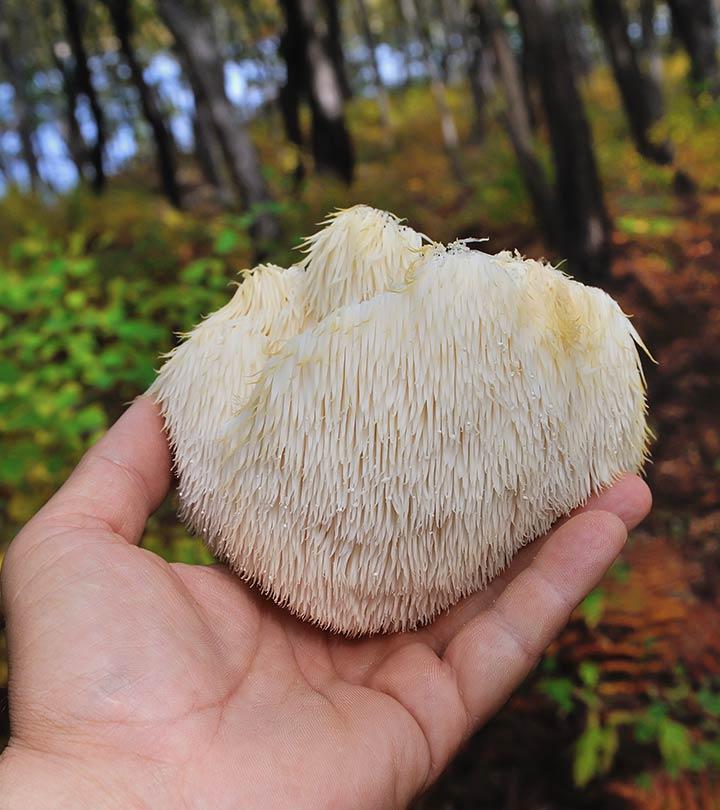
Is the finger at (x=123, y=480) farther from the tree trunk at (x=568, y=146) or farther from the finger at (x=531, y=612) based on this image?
the tree trunk at (x=568, y=146)

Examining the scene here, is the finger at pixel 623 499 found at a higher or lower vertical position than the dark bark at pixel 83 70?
lower

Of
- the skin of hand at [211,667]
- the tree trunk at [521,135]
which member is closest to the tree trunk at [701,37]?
the tree trunk at [521,135]

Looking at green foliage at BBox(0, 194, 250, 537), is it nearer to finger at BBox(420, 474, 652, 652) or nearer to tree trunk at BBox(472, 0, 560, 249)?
finger at BBox(420, 474, 652, 652)

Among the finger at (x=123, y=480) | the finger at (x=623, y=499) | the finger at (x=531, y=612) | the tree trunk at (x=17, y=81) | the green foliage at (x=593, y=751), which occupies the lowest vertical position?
the green foliage at (x=593, y=751)

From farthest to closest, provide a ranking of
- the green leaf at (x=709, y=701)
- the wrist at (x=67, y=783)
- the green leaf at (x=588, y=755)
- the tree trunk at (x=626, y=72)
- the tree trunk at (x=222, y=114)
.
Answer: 1. the tree trunk at (x=626, y=72)
2. the tree trunk at (x=222, y=114)
3. the green leaf at (x=709, y=701)
4. the green leaf at (x=588, y=755)
5. the wrist at (x=67, y=783)

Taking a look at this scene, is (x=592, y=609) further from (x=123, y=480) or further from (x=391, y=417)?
(x=123, y=480)

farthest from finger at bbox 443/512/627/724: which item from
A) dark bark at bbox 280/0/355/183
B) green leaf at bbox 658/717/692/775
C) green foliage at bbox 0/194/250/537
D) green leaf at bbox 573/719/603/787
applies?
dark bark at bbox 280/0/355/183

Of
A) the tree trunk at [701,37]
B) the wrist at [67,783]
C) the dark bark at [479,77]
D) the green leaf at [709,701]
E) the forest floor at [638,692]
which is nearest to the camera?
the wrist at [67,783]
